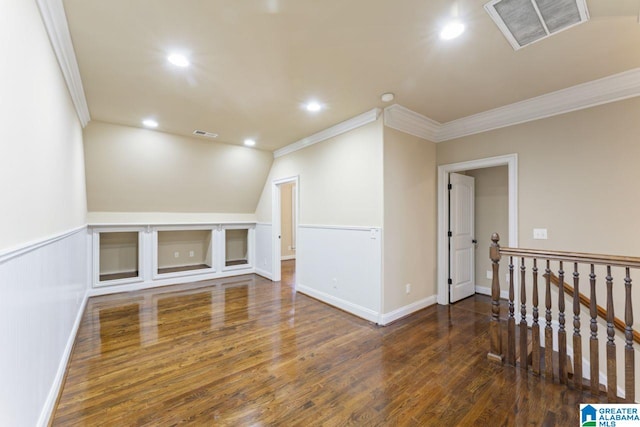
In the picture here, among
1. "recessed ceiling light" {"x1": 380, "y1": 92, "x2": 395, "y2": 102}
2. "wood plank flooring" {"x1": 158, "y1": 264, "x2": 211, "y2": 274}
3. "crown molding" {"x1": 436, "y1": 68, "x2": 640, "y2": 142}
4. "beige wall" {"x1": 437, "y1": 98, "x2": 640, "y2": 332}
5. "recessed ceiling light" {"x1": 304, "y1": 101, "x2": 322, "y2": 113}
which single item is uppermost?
"recessed ceiling light" {"x1": 304, "y1": 101, "x2": 322, "y2": 113}

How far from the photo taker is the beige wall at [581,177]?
8.70 ft

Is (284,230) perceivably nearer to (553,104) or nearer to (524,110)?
(524,110)

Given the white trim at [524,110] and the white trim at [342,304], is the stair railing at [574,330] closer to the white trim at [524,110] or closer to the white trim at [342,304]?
the white trim at [342,304]

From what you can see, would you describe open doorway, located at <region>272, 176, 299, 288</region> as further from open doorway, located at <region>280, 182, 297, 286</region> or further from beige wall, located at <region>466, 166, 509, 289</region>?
beige wall, located at <region>466, 166, 509, 289</region>

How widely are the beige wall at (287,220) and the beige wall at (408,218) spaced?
4660 millimetres

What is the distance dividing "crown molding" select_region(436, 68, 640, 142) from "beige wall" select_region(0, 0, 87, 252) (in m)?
4.19

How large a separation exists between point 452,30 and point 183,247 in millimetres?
6128

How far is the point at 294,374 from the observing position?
238 cm

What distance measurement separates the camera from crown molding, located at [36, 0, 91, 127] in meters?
1.75

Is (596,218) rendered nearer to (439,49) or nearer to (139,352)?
(439,49)

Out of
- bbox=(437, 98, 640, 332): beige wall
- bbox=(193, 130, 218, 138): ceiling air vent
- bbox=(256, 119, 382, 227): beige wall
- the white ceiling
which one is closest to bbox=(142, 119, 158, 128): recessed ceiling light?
the white ceiling

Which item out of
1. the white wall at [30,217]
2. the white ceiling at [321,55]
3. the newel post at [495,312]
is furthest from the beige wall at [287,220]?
the newel post at [495,312]

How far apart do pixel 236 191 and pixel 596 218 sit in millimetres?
5467

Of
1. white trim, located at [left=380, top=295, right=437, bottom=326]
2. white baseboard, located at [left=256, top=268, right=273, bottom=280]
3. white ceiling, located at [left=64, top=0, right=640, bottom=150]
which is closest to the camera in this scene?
white ceiling, located at [left=64, top=0, right=640, bottom=150]
